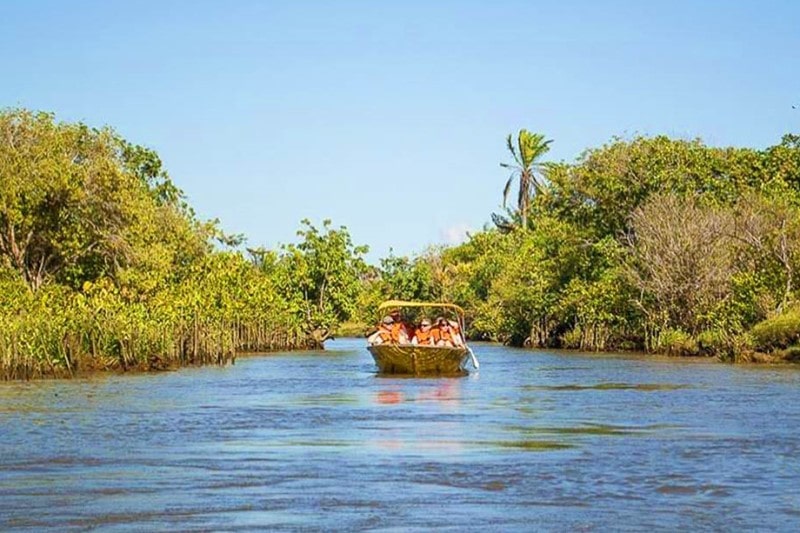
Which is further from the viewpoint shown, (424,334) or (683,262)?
(683,262)

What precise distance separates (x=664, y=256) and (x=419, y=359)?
18451mm

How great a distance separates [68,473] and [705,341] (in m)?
35.2

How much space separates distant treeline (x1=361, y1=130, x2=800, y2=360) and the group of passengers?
33.3 feet

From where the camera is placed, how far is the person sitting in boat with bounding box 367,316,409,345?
126 feet

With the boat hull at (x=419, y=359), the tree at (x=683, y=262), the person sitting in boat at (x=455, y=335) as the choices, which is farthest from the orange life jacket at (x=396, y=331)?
the tree at (x=683, y=262)

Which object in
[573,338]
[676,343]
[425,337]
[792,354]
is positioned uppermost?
[573,338]

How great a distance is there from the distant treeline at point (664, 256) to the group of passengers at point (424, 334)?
33.3 ft

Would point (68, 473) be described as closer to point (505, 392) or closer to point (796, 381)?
point (505, 392)

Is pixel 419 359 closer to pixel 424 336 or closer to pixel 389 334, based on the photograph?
pixel 424 336

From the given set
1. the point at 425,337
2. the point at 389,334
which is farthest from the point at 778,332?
the point at 389,334

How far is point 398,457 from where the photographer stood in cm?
1689

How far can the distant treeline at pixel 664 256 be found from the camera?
45625mm

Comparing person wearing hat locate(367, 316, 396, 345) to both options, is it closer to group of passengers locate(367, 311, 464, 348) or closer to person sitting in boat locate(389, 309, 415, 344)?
group of passengers locate(367, 311, 464, 348)

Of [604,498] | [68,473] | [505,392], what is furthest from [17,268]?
[604,498]
